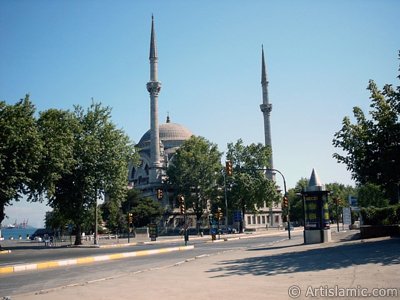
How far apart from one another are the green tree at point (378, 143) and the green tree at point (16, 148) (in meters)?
21.9

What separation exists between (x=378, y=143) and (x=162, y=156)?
237ft

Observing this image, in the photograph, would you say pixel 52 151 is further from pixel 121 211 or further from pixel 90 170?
pixel 121 211

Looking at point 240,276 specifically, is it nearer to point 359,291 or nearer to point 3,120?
point 359,291

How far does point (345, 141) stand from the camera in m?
24.6

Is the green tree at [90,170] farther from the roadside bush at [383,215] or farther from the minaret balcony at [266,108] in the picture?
the minaret balcony at [266,108]

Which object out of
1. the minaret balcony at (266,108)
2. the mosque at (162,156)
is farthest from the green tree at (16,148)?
the minaret balcony at (266,108)

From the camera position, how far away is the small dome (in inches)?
3930

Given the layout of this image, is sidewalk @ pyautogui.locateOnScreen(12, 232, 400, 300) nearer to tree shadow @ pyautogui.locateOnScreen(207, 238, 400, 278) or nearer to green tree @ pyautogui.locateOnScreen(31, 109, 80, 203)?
tree shadow @ pyautogui.locateOnScreen(207, 238, 400, 278)

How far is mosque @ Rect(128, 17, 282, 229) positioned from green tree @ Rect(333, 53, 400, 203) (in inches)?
1480

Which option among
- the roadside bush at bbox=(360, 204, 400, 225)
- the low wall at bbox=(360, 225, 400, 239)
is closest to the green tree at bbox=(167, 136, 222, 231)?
the roadside bush at bbox=(360, 204, 400, 225)

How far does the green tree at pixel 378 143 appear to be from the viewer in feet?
68.5

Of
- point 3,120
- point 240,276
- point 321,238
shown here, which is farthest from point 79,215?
point 240,276

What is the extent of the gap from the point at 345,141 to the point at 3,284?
19102mm

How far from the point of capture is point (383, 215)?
27234mm
